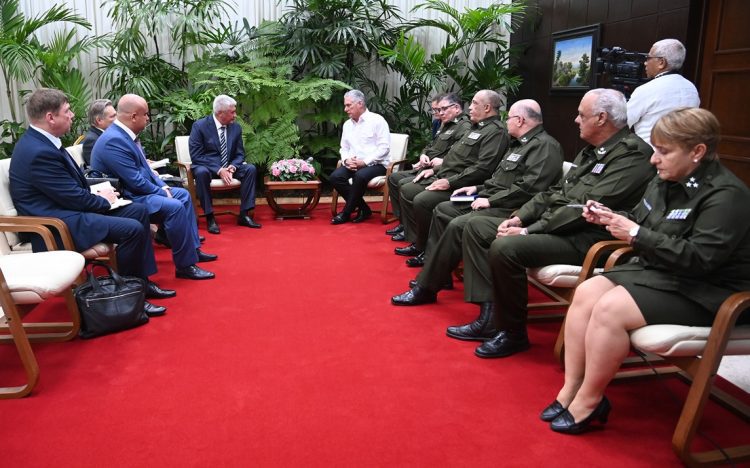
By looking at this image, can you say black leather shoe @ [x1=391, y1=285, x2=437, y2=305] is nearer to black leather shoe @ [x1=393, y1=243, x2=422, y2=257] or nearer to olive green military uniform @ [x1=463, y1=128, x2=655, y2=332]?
olive green military uniform @ [x1=463, y1=128, x2=655, y2=332]

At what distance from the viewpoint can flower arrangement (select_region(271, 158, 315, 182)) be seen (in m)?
6.66

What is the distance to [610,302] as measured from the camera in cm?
236

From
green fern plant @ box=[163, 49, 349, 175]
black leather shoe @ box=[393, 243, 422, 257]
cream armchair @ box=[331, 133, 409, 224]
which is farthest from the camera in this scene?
green fern plant @ box=[163, 49, 349, 175]

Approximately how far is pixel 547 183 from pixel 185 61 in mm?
5748

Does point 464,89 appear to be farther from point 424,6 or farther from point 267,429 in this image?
point 267,429

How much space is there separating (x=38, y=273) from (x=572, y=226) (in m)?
2.71

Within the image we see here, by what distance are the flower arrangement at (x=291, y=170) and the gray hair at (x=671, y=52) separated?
3752mm

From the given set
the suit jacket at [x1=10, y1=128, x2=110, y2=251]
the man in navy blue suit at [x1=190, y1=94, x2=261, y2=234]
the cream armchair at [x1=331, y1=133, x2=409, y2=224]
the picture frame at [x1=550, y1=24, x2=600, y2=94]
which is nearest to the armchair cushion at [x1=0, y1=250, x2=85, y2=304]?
the suit jacket at [x1=10, y1=128, x2=110, y2=251]

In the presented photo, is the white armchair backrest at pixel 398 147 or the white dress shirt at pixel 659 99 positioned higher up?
the white dress shirt at pixel 659 99

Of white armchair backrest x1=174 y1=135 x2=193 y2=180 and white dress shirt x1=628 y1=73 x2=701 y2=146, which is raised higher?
white dress shirt x1=628 y1=73 x2=701 y2=146

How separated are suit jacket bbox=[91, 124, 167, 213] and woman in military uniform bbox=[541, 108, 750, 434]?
333cm

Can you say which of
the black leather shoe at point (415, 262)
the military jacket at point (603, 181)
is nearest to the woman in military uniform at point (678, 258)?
the military jacket at point (603, 181)

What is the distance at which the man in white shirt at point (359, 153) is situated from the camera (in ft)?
21.7

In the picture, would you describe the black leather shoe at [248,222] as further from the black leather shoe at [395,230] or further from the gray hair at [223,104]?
the black leather shoe at [395,230]
